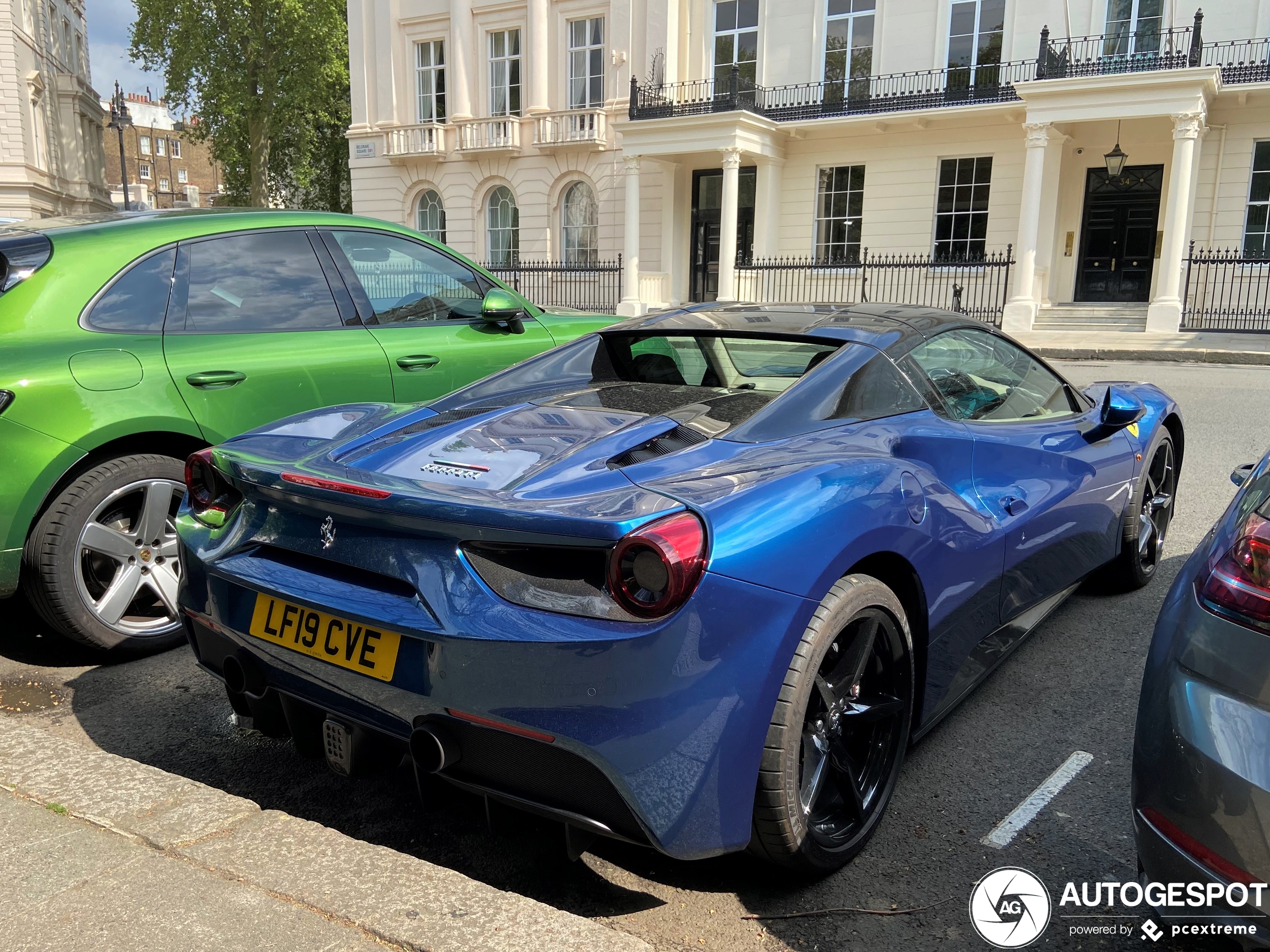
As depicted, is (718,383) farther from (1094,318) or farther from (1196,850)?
(1094,318)

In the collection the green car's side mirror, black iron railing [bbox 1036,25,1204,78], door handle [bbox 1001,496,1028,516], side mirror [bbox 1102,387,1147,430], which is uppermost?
black iron railing [bbox 1036,25,1204,78]

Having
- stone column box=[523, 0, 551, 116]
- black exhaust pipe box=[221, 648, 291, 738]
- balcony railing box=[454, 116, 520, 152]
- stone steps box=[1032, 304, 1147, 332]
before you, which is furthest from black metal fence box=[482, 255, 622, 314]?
black exhaust pipe box=[221, 648, 291, 738]

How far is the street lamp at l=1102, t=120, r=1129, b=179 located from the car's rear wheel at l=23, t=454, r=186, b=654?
21.9 meters

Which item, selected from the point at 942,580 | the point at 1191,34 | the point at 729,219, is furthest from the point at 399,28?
the point at 942,580

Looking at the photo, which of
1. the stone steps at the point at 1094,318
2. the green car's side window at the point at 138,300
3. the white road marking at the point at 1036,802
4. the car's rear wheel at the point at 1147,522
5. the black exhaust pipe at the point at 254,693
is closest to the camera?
the black exhaust pipe at the point at 254,693

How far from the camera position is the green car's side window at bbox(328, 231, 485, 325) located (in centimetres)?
467

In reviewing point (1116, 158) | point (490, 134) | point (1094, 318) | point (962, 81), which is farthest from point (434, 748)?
point (490, 134)

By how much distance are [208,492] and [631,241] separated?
23.4 meters

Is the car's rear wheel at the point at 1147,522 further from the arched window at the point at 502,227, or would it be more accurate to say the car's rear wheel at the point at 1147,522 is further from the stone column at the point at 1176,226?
the arched window at the point at 502,227

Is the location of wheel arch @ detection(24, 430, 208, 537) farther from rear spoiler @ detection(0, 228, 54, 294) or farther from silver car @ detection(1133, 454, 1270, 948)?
silver car @ detection(1133, 454, 1270, 948)

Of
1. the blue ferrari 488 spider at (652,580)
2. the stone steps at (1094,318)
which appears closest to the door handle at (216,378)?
the blue ferrari 488 spider at (652,580)

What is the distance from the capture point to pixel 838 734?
7.88ft

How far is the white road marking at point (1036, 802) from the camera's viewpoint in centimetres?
259

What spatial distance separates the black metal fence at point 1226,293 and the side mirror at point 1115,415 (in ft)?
57.9
